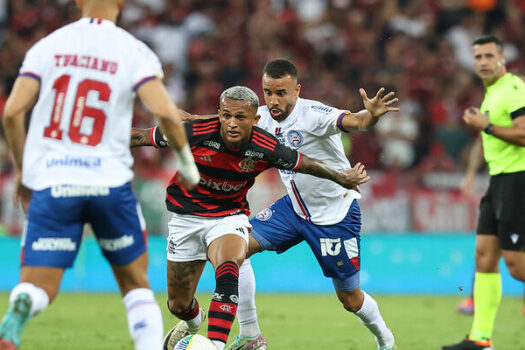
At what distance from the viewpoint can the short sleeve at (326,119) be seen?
700 centimetres

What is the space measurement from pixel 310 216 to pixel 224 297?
5.10ft

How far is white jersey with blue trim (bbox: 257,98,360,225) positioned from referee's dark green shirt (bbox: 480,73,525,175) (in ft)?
4.70

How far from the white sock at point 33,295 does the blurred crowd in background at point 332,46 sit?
10.7m

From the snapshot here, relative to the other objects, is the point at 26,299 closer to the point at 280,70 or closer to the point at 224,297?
the point at 224,297

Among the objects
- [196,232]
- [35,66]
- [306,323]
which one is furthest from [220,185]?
[306,323]

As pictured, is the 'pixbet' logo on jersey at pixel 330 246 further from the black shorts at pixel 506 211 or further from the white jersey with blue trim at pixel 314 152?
the black shorts at pixel 506 211

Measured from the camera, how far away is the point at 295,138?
7.27 m

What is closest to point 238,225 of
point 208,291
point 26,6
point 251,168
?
point 251,168

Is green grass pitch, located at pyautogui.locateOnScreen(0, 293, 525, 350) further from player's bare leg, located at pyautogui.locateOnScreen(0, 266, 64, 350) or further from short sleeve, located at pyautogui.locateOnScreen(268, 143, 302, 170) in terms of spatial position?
player's bare leg, located at pyautogui.locateOnScreen(0, 266, 64, 350)

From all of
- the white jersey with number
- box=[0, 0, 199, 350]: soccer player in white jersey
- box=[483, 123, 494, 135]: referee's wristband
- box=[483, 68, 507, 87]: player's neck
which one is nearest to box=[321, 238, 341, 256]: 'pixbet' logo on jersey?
box=[483, 123, 494, 135]: referee's wristband

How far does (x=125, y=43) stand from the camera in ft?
15.8

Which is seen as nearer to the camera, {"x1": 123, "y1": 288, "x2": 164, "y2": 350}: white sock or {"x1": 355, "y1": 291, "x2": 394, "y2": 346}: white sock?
{"x1": 123, "y1": 288, "x2": 164, "y2": 350}: white sock

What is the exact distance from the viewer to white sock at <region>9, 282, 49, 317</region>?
4562 millimetres

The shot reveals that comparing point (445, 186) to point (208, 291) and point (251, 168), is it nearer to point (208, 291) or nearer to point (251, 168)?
point (208, 291)
